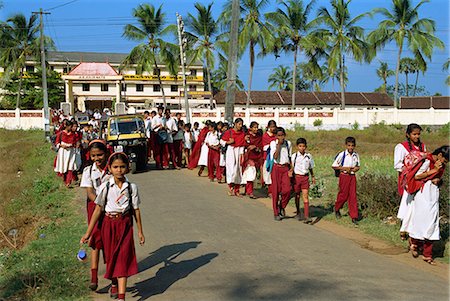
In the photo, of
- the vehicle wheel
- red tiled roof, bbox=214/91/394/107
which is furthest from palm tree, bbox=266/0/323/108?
the vehicle wheel

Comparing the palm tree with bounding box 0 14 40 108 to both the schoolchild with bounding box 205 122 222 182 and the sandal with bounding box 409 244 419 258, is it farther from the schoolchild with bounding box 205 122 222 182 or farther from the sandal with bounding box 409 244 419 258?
the sandal with bounding box 409 244 419 258

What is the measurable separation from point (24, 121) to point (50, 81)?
1720 cm

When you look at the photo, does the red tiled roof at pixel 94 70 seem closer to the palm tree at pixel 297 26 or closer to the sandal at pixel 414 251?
the palm tree at pixel 297 26

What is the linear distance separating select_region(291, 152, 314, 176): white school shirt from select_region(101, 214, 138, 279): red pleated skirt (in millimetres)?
4746

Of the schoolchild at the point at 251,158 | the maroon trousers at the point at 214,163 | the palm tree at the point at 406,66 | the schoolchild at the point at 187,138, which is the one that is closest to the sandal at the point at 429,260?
the schoolchild at the point at 251,158

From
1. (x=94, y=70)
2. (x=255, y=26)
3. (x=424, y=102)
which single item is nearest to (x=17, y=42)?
(x=94, y=70)

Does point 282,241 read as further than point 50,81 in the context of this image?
No

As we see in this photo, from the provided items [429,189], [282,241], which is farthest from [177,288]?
[429,189]

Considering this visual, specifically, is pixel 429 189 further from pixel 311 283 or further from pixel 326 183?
pixel 326 183

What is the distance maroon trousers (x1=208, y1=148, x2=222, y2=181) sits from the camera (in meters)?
15.5

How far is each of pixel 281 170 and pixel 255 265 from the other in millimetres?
3389

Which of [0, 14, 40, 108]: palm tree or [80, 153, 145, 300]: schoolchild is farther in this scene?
[0, 14, 40, 108]: palm tree

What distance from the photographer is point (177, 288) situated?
249 inches

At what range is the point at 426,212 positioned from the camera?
24.6ft
